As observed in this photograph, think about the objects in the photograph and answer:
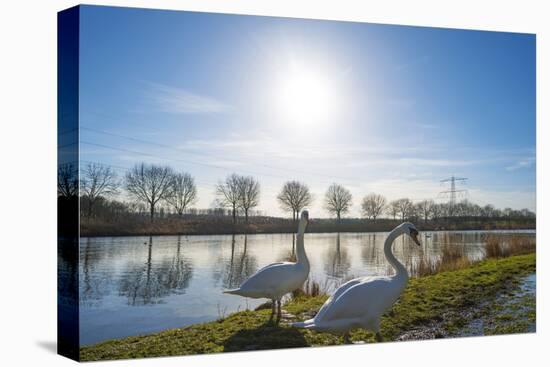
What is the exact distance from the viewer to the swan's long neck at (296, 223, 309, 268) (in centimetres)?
1018

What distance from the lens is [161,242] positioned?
973 centimetres

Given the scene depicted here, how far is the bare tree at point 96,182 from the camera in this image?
28.9ft

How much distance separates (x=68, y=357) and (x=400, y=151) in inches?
237

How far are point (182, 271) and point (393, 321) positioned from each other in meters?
3.43

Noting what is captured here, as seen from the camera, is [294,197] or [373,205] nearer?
[294,197]

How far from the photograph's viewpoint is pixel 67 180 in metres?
9.08

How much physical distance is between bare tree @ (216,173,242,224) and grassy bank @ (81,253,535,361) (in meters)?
1.69

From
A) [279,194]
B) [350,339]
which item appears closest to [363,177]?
[279,194]

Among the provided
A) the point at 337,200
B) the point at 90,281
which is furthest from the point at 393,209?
the point at 90,281

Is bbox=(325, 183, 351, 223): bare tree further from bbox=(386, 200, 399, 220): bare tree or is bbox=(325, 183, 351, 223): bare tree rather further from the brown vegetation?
the brown vegetation

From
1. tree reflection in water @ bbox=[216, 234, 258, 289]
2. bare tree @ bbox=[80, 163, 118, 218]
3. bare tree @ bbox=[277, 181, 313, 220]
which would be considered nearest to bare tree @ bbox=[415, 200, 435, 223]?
bare tree @ bbox=[277, 181, 313, 220]

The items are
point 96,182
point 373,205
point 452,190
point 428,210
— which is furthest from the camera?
point 428,210

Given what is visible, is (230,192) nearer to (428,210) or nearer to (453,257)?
(428,210)

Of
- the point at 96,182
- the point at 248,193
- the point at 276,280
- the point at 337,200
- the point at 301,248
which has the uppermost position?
the point at 96,182
